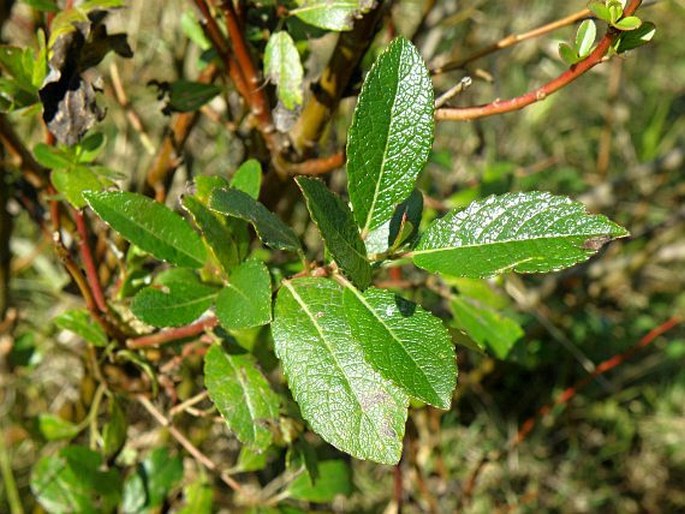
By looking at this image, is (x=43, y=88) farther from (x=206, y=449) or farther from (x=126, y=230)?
(x=206, y=449)

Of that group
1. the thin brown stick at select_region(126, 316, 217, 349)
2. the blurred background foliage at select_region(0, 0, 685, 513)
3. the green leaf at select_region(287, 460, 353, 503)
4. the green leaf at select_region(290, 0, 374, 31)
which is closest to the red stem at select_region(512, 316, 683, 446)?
the blurred background foliage at select_region(0, 0, 685, 513)

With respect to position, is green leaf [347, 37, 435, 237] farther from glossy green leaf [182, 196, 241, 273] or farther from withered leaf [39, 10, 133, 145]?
withered leaf [39, 10, 133, 145]

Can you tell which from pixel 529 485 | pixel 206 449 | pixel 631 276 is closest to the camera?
pixel 206 449

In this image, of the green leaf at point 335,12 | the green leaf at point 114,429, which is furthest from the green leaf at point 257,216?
the green leaf at point 114,429

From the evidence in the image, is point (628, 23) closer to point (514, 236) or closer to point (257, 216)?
point (514, 236)

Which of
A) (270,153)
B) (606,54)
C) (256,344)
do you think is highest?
(606,54)

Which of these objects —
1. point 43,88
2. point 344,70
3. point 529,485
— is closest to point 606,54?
point 344,70
